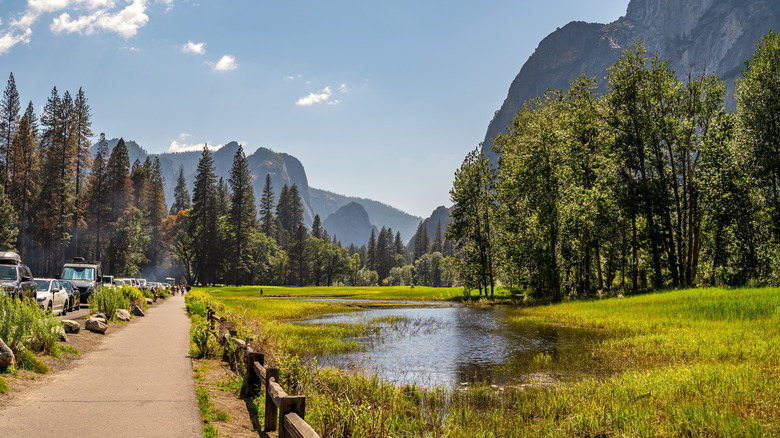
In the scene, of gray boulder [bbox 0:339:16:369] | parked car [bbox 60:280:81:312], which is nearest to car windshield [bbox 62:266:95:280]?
parked car [bbox 60:280:81:312]

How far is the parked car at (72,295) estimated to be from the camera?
978 inches

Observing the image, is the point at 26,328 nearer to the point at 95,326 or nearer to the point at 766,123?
the point at 95,326

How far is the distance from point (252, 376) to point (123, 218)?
7768cm

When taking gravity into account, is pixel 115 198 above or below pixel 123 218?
above

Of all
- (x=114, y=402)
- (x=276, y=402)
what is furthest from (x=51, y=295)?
(x=276, y=402)

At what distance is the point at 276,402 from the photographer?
247 inches

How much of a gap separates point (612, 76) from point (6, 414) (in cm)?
3792

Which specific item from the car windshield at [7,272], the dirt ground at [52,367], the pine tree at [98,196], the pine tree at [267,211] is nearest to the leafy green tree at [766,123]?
the dirt ground at [52,367]

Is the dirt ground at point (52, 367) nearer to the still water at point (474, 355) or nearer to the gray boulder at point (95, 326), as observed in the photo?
the gray boulder at point (95, 326)

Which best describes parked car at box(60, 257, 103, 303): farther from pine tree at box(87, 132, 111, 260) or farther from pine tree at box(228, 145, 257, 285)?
pine tree at box(228, 145, 257, 285)

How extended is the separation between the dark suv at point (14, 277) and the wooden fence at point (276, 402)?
1246 cm

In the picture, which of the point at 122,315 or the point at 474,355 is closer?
the point at 474,355

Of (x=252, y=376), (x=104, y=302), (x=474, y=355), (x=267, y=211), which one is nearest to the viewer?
(x=252, y=376)

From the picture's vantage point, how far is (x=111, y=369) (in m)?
11.0
